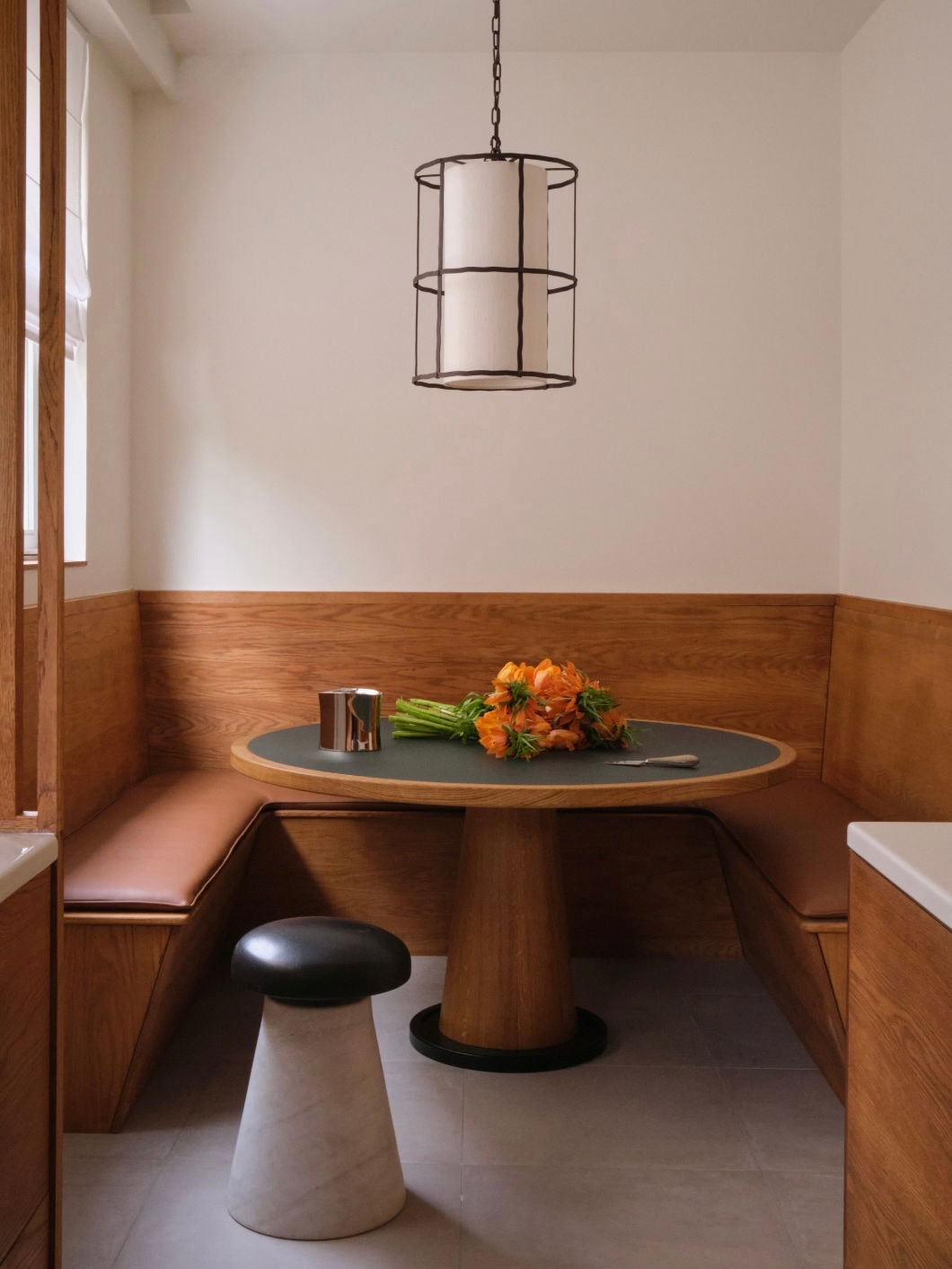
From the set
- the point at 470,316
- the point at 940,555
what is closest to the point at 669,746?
the point at 940,555

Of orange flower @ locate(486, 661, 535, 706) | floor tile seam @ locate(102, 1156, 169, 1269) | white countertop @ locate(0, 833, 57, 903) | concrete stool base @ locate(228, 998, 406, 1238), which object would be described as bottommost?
floor tile seam @ locate(102, 1156, 169, 1269)

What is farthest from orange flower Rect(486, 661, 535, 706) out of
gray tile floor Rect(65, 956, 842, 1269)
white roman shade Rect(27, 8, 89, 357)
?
white roman shade Rect(27, 8, 89, 357)

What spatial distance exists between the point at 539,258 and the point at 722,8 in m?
1.79

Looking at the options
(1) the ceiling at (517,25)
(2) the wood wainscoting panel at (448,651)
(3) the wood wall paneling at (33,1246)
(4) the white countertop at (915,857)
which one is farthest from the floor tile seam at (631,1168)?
(1) the ceiling at (517,25)

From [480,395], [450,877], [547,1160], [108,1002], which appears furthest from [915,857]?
[480,395]

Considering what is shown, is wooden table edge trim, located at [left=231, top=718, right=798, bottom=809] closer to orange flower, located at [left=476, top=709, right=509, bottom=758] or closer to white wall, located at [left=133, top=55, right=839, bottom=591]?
orange flower, located at [left=476, top=709, right=509, bottom=758]

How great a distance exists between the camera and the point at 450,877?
149 inches

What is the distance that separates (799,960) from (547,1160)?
78 centimetres

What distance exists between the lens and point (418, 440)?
4.02m

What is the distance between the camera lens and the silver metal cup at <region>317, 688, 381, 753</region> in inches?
112

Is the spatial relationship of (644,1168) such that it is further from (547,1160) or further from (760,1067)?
(760,1067)

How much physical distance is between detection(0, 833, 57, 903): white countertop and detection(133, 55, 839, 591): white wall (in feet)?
7.72

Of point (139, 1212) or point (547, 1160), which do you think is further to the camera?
point (547, 1160)

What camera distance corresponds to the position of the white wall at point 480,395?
157 inches
